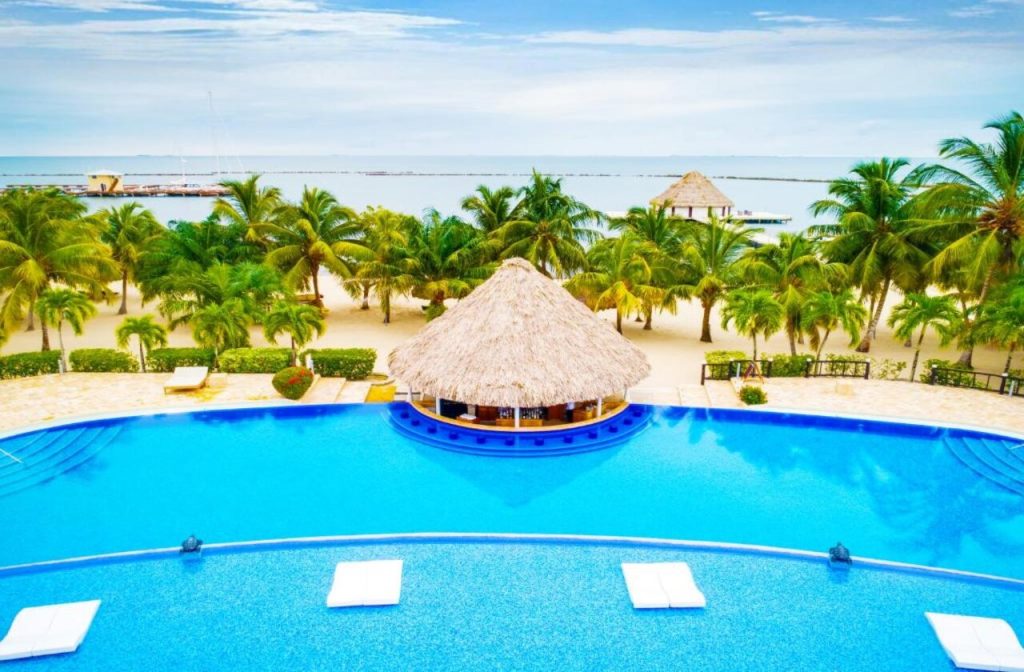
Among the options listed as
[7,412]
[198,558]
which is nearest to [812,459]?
[198,558]

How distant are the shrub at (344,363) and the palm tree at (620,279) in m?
7.84

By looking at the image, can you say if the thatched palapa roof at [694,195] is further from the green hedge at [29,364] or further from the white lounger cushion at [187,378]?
the green hedge at [29,364]

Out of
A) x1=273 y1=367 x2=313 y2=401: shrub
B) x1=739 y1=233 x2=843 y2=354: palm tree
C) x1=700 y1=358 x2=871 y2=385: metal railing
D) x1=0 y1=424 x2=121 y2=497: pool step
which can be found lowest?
x1=0 y1=424 x2=121 y2=497: pool step

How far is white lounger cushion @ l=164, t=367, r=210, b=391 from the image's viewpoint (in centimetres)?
1733

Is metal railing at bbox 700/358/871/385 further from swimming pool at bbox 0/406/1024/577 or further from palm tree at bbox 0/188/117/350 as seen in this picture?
palm tree at bbox 0/188/117/350

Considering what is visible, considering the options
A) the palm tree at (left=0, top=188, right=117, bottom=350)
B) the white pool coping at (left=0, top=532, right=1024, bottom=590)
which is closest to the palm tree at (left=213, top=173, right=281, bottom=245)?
the palm tree at (left=0, top=188, right=117, bottom=350)

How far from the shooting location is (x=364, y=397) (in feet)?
57.8

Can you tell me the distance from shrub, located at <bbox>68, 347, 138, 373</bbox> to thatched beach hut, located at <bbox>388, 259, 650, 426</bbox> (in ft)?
26.3

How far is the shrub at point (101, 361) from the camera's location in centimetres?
1894

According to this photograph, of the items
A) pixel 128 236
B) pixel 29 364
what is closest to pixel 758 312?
pixel 29 364

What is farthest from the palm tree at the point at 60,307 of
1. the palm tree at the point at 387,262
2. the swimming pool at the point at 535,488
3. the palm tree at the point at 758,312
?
the palm tree at the point at 758,312

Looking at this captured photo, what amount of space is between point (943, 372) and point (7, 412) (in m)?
23.4

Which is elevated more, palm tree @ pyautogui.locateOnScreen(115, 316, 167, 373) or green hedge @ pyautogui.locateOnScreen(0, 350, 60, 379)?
palm tree @ pyautogui.locateOnScreen(115, 316, 167, 373)

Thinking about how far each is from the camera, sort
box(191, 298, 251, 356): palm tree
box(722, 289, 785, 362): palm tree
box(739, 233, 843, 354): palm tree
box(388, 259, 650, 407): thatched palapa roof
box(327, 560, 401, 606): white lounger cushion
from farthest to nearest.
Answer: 1. box(739, 233, 843, 354): palm tree
2. box(191, 298, 251, 356): palm tree
3. box(722, 289, 785, 362): palm tree
4. box(388, 259, 650, 407): thatched palapa roof
5. box(327, 560, 401, 606): white lounger cushion
